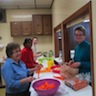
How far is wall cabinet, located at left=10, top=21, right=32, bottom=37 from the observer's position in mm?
5121

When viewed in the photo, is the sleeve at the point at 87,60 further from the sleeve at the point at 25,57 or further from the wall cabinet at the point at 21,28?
the wall cabinet at the point at 21,28

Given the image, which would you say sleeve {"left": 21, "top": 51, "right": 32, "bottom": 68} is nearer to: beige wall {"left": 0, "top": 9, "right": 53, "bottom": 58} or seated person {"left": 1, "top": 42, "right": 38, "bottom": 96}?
seated person {"left": 1, "top": 42, "right": 38, "bottom": 96}

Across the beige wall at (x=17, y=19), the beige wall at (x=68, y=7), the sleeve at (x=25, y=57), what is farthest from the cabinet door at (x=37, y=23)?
the sleeve at (x=25, y=57)

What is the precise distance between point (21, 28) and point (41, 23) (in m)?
0.68

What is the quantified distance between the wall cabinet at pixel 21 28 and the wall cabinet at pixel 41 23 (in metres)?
0.20

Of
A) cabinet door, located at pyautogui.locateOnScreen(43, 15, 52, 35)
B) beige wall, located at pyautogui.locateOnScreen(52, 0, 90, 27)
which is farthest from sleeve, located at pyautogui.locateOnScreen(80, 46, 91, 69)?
cabinet door, located at pyautogui.locateOnScreen(43, 15, 52, 35)

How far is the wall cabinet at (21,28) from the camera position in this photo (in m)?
5.12

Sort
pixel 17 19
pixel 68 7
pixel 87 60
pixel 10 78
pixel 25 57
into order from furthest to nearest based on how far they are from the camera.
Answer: pixel 17 19, pixel 25 57, pixel 68 7, pixel 87 60, pixel 10 78

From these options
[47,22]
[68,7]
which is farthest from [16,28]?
[68,7]

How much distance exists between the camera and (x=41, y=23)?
514 centimetres

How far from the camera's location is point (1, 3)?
Result: 15.5 ft

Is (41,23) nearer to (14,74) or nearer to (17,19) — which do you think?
(17,19)

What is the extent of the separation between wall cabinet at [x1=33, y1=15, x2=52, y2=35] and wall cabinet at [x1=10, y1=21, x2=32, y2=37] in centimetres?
20

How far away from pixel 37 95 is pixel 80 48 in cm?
100
